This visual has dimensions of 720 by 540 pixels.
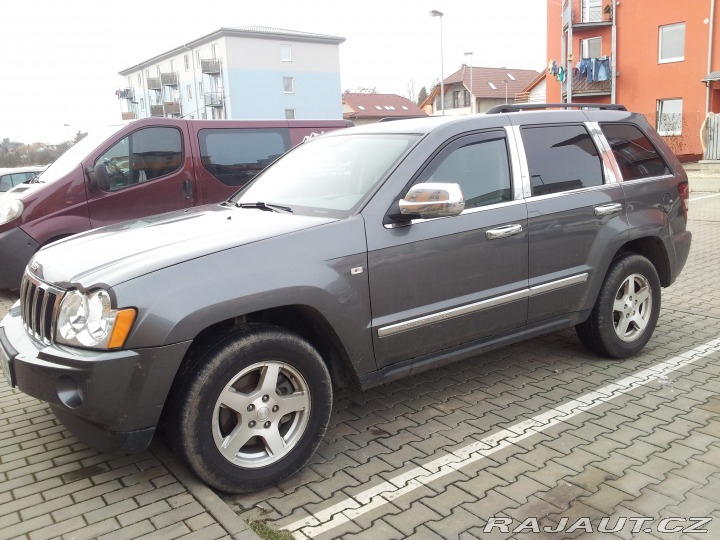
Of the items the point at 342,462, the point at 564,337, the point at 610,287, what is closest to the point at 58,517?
the point at 342,462

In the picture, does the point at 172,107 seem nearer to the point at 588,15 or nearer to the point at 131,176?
the point at 588,15

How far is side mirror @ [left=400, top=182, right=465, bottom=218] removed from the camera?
3441 millimetres

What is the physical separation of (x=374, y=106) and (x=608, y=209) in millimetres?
66984

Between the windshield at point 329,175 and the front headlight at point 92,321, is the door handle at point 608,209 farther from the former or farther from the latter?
the front headlight at point 92,321

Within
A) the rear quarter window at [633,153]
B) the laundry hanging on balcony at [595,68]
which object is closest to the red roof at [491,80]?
the laundry hanging on balcony at [595,68]

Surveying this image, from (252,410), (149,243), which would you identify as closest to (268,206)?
(149,243)

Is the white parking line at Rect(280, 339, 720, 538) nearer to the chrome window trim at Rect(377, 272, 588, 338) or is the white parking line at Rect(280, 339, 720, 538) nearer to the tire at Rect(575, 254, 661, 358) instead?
the tire at Rect(575, 254, 661, 358)

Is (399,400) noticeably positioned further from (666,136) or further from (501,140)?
(666,136)

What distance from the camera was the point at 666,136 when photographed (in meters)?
29.0

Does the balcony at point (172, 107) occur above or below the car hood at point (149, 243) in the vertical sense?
above

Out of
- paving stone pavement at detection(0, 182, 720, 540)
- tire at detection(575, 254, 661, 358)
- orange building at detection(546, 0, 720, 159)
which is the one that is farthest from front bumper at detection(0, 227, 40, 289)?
orange building at detection(546, 0, 720, 159)

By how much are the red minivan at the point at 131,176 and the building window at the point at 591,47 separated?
30.6 m

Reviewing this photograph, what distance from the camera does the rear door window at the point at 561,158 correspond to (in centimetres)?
437

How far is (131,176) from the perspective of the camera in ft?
25.2
